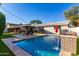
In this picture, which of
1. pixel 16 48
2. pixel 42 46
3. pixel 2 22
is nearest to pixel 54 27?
pixel 42 46

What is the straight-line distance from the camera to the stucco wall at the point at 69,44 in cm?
534

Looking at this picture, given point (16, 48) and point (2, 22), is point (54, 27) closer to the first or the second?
point (16, 48)

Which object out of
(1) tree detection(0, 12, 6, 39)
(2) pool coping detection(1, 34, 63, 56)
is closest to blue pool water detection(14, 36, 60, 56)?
(2) pool coping detection(1, 34, 63, 56)

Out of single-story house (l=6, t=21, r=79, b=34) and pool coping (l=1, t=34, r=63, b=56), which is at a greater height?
single-story house (l=6, t=21, r=79, b=34)

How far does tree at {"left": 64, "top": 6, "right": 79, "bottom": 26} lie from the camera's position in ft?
17.4

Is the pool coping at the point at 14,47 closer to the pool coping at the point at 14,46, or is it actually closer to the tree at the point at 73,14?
the pool coping at the point at 14,46

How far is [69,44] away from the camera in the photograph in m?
5.38

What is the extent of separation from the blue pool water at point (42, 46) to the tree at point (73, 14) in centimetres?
45

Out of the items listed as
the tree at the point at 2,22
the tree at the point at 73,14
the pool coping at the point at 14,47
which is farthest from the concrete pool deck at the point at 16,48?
the tree at the point at 73,14

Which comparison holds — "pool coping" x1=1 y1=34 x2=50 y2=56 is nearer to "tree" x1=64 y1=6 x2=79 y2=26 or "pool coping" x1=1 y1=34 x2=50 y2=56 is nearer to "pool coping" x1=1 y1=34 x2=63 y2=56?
"pool coping" x1=1 y1=34 x2=63 y2=56

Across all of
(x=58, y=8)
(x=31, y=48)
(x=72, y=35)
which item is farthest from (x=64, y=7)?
(x=31, y=48)

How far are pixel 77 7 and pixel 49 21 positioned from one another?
1.93 feet

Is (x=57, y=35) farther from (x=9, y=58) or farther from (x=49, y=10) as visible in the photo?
(x=9, y=58)

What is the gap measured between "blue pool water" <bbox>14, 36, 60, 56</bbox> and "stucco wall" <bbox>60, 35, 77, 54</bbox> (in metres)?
0.12
